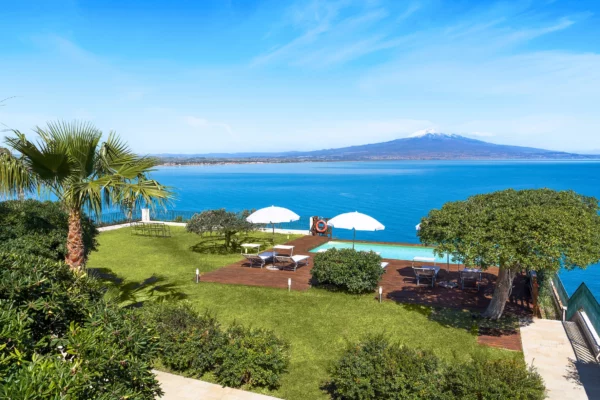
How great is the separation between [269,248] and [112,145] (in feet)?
39.1

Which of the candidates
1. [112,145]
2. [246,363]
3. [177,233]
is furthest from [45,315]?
[177,233]

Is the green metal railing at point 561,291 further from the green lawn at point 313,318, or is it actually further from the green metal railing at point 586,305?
the green lawn at point 313,318

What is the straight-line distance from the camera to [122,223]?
27.3 meters

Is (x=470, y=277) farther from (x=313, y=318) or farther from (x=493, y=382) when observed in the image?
(x=493, y=382)

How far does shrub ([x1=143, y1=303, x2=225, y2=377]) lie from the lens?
25.1 ft

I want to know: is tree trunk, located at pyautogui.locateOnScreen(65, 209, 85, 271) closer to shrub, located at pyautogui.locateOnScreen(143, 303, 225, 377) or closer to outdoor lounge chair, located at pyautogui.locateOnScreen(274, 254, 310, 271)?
shrub, located at pyautogui.locateOnScreen(143, 303, 225, 377)

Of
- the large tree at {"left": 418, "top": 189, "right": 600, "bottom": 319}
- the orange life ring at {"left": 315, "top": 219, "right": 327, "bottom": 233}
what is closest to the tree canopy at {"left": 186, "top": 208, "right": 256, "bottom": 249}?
the orange life ring at {"left": 315, "top": 219, "right": 327, "bottom": 233}

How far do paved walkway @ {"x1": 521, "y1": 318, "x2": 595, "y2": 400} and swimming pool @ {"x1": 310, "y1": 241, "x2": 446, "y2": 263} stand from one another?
928cm

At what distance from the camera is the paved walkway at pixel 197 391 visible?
22.2 feet

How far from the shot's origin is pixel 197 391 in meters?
6.95

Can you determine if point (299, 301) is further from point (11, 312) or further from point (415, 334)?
point (11, 312)

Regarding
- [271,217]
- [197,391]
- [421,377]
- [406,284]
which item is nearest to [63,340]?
[197,391]

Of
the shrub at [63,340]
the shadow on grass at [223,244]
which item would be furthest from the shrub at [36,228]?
the shadow on grass at [223,244]

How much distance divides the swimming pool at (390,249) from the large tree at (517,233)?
9.15 metres
